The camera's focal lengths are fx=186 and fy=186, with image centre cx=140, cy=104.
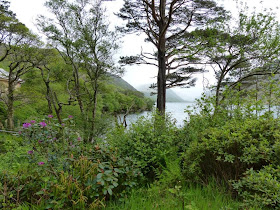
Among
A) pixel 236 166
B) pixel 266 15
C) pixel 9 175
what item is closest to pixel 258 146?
pixel 236 166

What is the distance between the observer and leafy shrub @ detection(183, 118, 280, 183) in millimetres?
1833

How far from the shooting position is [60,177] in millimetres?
1905

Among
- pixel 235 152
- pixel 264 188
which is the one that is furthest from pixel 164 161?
pixel 264 188

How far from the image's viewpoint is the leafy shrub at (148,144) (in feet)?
9.45

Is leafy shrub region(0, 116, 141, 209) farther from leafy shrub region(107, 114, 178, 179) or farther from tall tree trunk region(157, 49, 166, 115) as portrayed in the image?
tall tree trunk region(157, 49, 166, 115)

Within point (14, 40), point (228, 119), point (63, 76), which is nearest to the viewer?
point (228, 119)

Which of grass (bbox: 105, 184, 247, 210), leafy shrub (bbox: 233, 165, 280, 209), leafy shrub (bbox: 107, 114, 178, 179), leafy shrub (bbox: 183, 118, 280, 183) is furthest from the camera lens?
leafy shrub (bbox: 107, 114, 178, 179)

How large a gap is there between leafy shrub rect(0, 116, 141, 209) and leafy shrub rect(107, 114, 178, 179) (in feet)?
2.08

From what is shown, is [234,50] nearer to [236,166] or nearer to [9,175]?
[236,166]

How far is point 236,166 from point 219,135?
364mm

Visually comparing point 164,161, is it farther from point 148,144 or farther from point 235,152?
point 235,152

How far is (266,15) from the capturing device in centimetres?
1014

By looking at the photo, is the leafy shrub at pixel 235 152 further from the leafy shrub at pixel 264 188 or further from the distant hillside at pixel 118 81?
the distant hillside at pixel 118 81

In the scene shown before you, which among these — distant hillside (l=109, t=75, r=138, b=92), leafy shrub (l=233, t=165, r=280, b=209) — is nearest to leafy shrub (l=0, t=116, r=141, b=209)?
leafy shrub (l=233, t=165, r=280, b=209)
